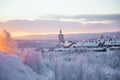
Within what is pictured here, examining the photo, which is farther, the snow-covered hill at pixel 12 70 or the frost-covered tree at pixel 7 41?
the frost-covered tree at pixel 7 41

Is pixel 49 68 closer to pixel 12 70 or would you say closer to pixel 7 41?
pixel 7 41

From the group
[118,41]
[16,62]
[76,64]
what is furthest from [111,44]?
[16,62]

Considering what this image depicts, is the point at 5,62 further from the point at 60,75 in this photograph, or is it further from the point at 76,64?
the point at 76,64

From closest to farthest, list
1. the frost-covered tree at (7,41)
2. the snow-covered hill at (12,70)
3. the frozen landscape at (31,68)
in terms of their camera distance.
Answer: the snow-covered hill at (12,70), the frozen landscape at (31,68), the frost-covered tree at (7,41)

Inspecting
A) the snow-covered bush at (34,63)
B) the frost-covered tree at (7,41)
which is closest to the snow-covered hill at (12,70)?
the snow-covered bush at (34,63)

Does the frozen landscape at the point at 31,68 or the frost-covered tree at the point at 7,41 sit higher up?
the frost-covered tree at the point at 7,41

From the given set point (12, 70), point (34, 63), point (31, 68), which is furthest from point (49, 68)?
point (12, 70)

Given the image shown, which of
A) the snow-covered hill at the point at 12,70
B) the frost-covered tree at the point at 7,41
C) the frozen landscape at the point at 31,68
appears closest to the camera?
the snow-covered hill at the point at 12,70

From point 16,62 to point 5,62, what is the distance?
4.33ft

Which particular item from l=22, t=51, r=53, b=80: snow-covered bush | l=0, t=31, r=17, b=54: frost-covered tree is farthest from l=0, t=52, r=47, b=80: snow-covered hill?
l=0, t=31, r=17, b=54: frost-covered tree

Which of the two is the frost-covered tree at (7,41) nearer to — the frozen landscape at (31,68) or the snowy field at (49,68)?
the frozen landscape at (31,68)

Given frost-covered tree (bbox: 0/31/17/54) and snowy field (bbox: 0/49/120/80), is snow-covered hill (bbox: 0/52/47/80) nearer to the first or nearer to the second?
snowy field (bbox: 0/49/120/80)

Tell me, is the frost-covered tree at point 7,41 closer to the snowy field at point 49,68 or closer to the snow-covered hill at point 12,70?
the snowy field at point 49,68

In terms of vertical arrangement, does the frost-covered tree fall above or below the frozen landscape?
above
